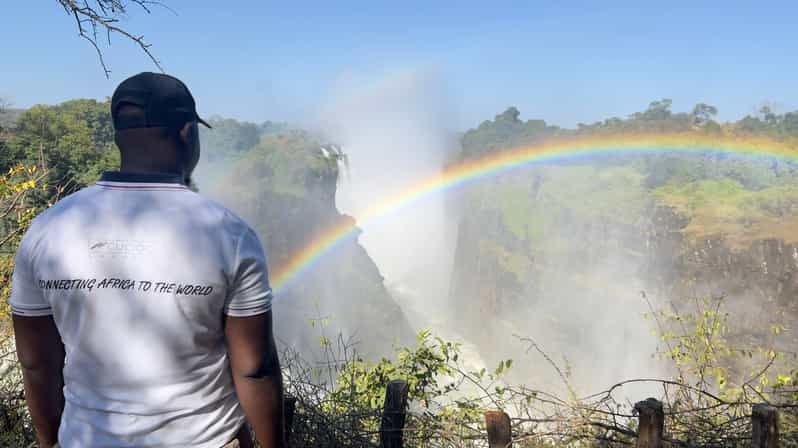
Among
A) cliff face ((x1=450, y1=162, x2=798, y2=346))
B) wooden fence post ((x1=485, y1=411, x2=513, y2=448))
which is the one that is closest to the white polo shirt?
wooden fence post ((x1=485, y1=411, x2=513, y2=448))

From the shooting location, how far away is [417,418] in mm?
3301

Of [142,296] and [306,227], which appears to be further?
[306,227]

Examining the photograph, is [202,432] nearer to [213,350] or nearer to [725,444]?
[213,350]

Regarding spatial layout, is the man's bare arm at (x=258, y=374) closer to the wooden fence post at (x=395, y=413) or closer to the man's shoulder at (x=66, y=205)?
the man's shoulder at (x=66, y=205)

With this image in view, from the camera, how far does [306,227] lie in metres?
42.4

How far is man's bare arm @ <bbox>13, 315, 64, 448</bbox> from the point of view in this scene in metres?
1.53

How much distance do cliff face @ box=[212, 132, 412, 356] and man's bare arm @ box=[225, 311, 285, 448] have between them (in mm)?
35869

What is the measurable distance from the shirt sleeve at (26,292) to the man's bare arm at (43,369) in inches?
1.1

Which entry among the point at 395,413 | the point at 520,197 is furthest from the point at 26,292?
the point at 520,197

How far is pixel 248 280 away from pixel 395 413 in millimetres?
1913

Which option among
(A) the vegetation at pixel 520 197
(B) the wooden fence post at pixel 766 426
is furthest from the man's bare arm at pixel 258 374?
(A) the vegetation at pixel 520 197

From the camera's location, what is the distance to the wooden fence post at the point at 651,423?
2.38 m

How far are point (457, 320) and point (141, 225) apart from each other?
157 ft

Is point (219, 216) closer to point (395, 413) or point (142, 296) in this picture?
point (142, 296)
